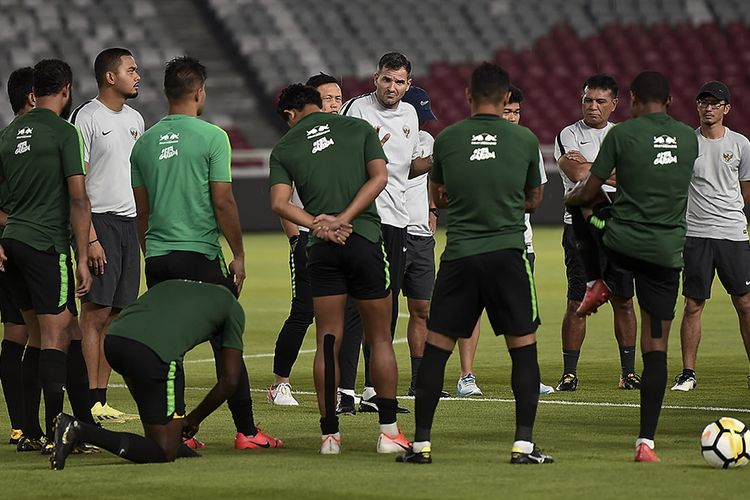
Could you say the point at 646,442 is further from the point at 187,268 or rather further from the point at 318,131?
the point at 187,268

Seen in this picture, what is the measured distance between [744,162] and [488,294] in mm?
4099

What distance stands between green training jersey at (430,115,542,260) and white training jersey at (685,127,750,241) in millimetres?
3594

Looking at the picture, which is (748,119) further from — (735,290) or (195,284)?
(195,284)

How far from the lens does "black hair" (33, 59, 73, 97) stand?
27.1ft

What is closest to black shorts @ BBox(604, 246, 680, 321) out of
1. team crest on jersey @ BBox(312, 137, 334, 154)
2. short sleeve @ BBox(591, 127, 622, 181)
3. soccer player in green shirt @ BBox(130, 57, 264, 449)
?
short sleeve @ BBox(591, 127, 622, 181)

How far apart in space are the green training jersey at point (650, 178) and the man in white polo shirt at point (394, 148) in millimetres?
2246

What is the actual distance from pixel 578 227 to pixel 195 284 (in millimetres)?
2297

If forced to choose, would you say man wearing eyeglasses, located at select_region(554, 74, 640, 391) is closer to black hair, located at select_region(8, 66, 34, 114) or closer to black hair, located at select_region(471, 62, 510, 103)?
black hair, located at select_region(471, 62, 510, 103)

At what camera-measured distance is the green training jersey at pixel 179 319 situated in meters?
7.64

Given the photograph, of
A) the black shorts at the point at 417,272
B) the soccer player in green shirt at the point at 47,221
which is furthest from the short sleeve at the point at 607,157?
the black shorts at the point at 417,272

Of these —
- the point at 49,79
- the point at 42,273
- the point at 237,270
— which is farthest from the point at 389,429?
the point at 49,79

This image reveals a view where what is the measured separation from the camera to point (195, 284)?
788cm

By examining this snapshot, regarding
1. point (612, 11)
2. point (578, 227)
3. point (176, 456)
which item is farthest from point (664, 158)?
point (612, 11)

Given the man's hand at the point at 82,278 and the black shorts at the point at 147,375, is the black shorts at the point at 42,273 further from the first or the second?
the black shorts at the point at 147,375
